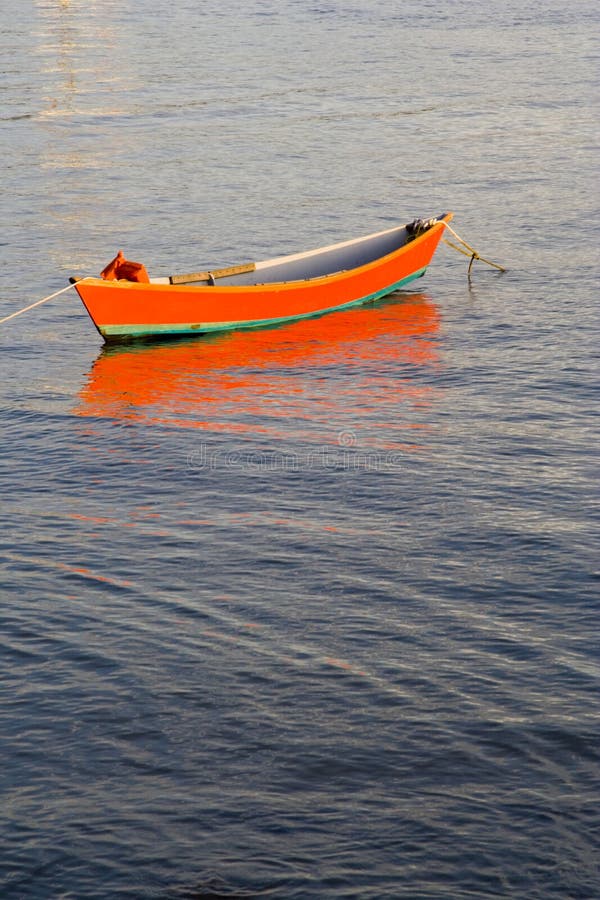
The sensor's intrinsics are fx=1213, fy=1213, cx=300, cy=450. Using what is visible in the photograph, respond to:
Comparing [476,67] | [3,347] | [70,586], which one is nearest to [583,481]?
[70,586]

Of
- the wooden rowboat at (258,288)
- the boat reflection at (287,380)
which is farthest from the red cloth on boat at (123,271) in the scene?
the boat reflection at (287,380)

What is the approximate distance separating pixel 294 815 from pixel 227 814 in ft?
2.24

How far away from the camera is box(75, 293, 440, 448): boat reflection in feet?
78.4

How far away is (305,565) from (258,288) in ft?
41.7

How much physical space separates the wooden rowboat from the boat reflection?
0.47m

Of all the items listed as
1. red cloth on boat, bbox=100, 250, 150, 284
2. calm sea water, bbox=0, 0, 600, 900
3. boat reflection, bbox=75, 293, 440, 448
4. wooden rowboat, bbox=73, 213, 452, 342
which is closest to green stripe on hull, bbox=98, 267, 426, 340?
wooden rowboat, bbox=73, 213, 452, 342

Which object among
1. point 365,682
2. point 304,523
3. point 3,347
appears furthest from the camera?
point 3,347

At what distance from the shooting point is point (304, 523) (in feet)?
62.7

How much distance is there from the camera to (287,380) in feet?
86.9

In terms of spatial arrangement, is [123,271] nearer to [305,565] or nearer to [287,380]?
[287,380]

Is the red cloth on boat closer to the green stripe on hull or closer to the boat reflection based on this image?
the green stripe on hull

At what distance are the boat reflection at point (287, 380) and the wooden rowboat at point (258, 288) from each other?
470mm

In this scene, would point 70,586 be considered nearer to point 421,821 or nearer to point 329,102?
point 421,821

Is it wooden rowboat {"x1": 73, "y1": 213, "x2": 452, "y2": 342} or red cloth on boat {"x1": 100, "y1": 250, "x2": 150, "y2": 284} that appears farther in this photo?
wooden rowboat {"x1": 73, "y1": 213, "x2": 452, "y2": 342}
